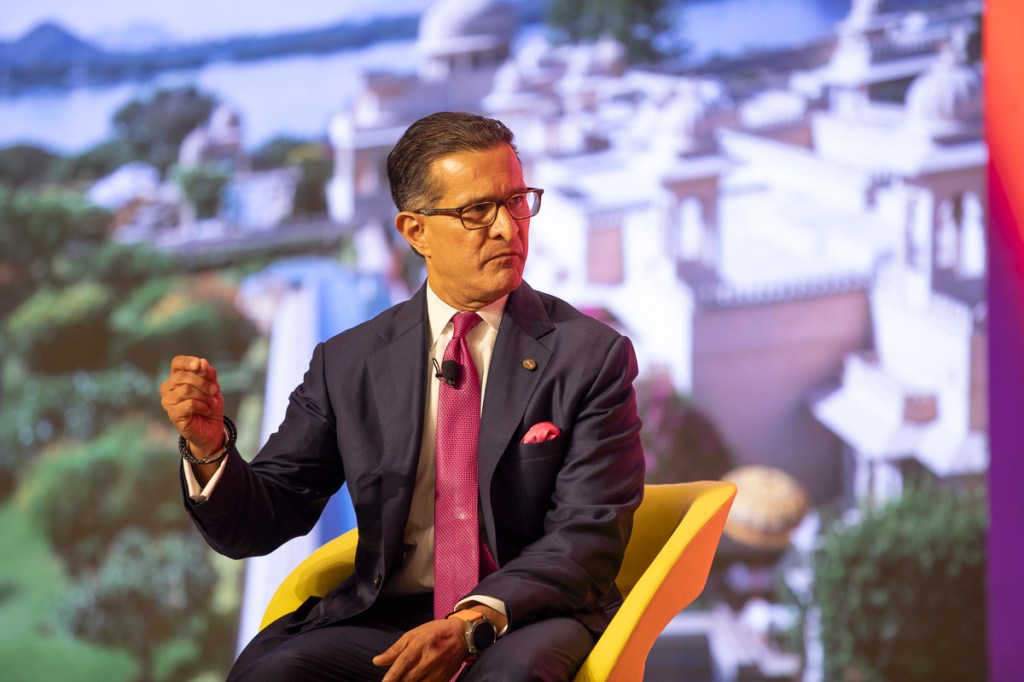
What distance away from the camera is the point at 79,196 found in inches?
195

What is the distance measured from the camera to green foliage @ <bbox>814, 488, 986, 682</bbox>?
4.42 metres

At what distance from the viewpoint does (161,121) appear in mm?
4938

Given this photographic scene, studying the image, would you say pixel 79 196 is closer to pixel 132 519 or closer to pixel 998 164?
pixel 132 519

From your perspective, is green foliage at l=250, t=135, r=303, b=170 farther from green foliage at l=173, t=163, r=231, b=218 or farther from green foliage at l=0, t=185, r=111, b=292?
green foliage at l=0, t=185, r=111, b=292

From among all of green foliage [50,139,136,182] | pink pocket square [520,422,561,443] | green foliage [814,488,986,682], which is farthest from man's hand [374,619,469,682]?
green foliage [50,139,136,182]

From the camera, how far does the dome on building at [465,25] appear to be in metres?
4.66

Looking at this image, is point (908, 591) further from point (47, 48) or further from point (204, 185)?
point (47, 48)

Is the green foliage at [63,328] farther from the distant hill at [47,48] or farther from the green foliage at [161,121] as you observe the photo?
the distant hill at [47,48]

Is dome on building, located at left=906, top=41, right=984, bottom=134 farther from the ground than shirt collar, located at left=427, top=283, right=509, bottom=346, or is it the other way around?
dome on building, located at left=906, top=41, right=984, bottom=134

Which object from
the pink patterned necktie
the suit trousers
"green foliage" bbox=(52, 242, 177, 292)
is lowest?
the suit trousers

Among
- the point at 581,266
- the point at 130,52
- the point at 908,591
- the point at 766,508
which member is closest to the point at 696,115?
the point at 581,266

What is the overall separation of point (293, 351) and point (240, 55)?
3.92 feet

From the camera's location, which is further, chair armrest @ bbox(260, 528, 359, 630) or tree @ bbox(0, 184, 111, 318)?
tree @ bbox(0, 184, 111, 318)

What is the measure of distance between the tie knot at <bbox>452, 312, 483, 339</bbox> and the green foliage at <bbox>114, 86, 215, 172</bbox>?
3.26 m
